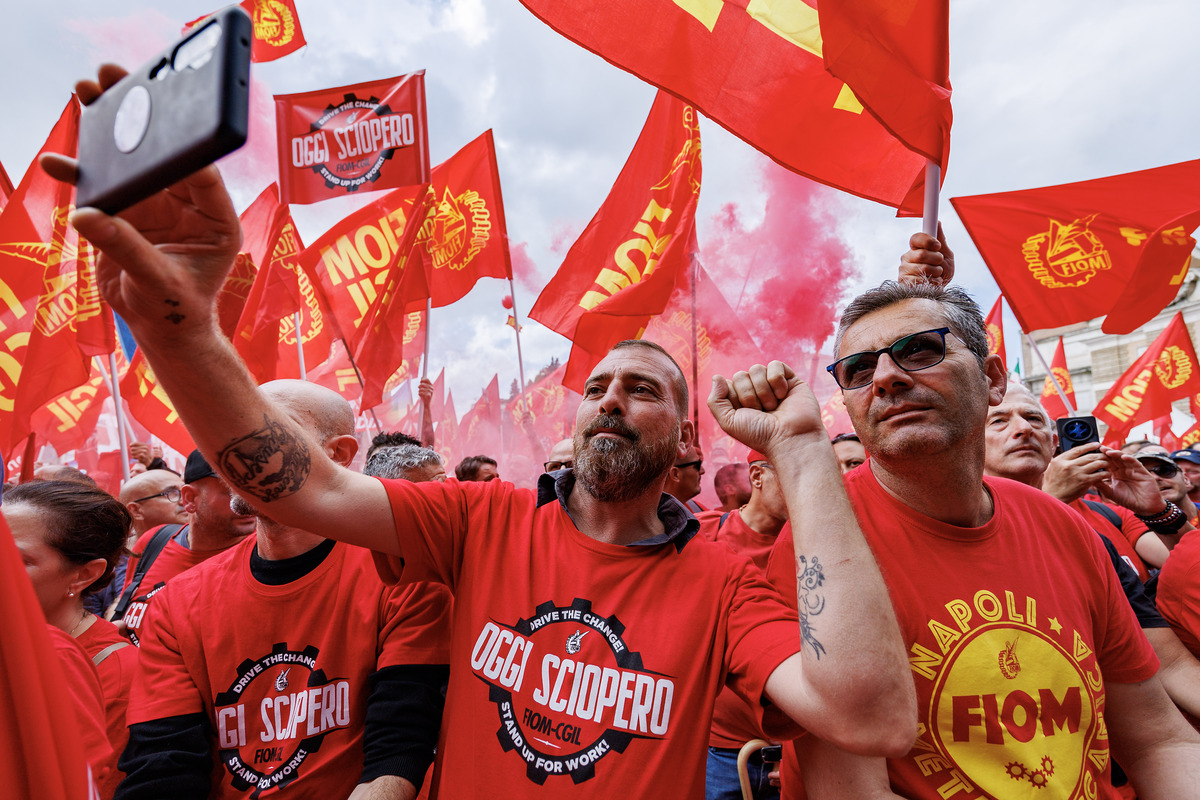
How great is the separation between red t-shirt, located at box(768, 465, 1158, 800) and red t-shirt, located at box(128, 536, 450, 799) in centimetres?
118

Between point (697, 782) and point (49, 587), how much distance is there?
2.20 meters

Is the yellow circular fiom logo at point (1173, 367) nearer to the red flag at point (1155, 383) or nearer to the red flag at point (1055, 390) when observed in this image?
the red flag at point (1155, 383)

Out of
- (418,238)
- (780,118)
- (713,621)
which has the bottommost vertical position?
(713,621)

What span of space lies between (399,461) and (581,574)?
2.29 meters

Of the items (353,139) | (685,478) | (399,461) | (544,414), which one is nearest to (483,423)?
(544,414)

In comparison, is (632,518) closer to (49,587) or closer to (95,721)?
(95,721)

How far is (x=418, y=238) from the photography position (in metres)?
6.88

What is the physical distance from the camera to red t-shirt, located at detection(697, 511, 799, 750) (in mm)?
2459

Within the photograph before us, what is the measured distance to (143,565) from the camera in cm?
370

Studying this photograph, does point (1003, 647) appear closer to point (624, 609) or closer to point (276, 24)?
point (624, 609)

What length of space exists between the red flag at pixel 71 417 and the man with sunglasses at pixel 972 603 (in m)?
8.56

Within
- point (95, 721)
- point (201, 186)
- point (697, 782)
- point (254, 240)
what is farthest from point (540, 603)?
point (254, 240)

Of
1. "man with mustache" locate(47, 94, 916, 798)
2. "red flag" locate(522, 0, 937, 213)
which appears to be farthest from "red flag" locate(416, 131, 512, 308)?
"man with mustache" locate(47, 94, 916, 798)

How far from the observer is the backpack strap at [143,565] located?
3.66 meters
